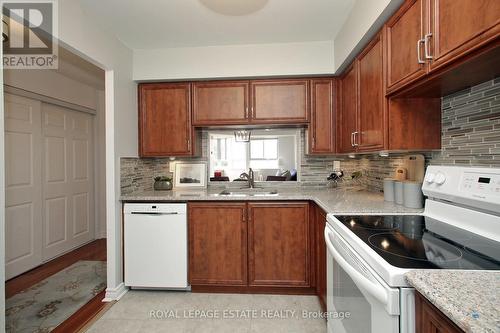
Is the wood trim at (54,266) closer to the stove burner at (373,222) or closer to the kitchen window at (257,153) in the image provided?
the kitchen window at (257,153)

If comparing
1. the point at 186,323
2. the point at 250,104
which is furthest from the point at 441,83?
the point at 186,323

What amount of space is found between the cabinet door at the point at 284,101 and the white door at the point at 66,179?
2.73 m

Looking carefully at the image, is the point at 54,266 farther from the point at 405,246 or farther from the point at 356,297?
the point at 405,246

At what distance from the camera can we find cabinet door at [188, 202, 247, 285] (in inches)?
90.0

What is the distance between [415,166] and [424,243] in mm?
933

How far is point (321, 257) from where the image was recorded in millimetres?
1998

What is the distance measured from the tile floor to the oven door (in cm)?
45

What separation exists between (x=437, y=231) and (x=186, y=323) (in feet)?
5.91

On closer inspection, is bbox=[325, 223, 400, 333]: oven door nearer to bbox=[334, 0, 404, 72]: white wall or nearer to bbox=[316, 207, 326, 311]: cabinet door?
bbox=[316, 207, 326, 311]: cabinet door

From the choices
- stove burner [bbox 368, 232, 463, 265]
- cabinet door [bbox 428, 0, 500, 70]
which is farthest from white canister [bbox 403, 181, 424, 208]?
cabinet door [bbox 428, 0, 500, 70]

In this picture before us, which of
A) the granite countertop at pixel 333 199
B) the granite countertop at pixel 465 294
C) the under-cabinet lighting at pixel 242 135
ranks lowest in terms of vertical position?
the granite countertop at pixel 465 294

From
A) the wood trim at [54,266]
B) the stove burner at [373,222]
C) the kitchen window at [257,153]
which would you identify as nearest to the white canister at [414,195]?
the stove burner at [373,222]

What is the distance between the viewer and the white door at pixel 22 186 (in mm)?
2637

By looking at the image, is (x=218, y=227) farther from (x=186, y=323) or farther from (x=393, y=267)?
(x=393, y=267)
